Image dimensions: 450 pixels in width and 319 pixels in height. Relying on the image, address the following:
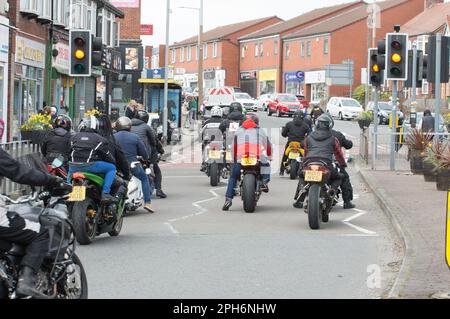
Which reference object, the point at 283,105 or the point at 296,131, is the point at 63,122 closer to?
the point at 296,131

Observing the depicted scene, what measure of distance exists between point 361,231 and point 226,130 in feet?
23.7

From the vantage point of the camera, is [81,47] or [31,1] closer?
[81,47]

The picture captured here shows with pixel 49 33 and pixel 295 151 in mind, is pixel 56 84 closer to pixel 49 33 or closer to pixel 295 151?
pixel 49 33

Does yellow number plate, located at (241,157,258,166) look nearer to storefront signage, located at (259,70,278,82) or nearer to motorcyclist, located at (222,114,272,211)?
motorcyclist, located at (222,114,272,211)

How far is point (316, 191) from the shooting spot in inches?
535

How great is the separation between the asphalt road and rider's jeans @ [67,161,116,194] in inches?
29.6

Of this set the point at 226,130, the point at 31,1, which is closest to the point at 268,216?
the point at 226,130

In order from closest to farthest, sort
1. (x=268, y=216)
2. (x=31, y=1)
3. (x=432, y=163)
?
(x=268, y=216)
(x=432, y=163)
(x=31, y=1)

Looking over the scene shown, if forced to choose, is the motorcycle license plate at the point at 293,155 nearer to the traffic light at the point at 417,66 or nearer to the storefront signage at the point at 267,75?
the traffic light at the point at 417,66

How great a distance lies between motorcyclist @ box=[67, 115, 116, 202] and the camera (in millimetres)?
12102

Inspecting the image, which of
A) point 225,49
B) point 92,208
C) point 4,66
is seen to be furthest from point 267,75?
point 92,208

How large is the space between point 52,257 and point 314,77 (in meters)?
77.7

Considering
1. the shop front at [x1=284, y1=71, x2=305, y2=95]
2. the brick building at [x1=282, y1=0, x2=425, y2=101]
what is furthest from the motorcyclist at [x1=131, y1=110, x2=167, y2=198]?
the shop front at [x1=284, y1=71, x2=305, y2=95]

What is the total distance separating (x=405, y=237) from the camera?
1200cm
